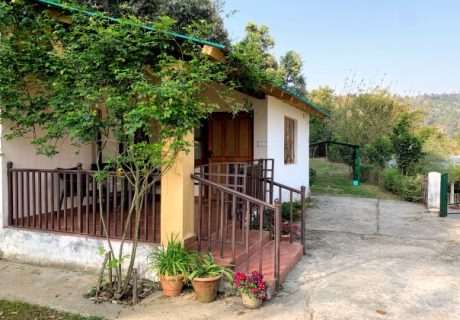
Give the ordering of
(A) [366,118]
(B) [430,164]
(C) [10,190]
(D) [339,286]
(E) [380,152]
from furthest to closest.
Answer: (A) [366,118] < (E) [380,152] < (B) [430,164] < (C) [10,190] < (D) [339,286]

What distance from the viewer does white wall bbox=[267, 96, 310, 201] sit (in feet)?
25.8

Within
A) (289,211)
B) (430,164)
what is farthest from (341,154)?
(289,211)

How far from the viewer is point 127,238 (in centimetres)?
475

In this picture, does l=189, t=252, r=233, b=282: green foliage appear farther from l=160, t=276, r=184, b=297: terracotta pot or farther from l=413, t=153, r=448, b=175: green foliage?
l=413, t=153, r=448, b=175: green foliage

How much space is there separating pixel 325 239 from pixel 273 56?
1589cm

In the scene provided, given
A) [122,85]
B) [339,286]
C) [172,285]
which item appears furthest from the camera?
[339,286]

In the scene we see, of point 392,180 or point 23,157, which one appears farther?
point 392,180

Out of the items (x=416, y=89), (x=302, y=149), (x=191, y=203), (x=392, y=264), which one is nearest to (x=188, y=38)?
(x=191, y=203)

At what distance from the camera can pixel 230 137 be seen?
809 centimetres

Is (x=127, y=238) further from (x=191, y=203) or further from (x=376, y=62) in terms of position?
(x=376, y=62)

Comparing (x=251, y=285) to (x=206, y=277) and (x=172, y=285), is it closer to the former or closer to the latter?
(x=206, y=277)

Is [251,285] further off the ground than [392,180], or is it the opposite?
[392,180]

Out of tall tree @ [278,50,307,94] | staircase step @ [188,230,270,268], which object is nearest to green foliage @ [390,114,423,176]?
tall tree @ [278,50,307,94]

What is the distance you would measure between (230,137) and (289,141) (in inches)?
92.5
